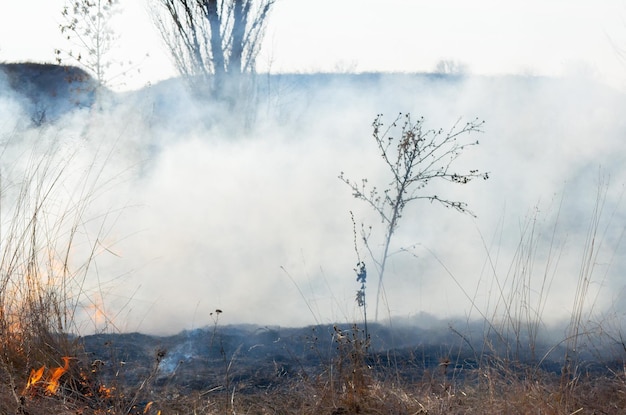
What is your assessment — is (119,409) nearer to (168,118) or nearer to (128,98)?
(168,118)

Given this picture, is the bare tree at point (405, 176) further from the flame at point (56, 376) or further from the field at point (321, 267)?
the flame at point (56, 376)

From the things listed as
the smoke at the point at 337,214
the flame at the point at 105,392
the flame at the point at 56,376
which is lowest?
the flame at the point at 105,392

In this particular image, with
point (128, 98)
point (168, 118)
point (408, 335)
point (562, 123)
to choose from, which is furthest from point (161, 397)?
point (128, 98)

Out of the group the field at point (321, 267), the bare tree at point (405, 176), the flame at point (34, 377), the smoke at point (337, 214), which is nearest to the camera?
the flame at point (34, 377)

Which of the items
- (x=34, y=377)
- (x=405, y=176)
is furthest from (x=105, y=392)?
(x=405, y=176)

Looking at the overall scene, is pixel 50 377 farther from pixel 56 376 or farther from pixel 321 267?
pixel 321 267

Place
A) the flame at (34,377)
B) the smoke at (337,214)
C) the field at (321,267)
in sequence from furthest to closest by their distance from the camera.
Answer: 1. the smoke at (337,214)
2. the field at (321,267)
3. the flame at (34,377)

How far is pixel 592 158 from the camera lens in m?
10.3

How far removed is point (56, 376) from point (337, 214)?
5.97 metres

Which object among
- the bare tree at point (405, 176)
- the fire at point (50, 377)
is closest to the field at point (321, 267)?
the fire at point (50, 377)

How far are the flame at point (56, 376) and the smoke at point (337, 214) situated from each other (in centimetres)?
220

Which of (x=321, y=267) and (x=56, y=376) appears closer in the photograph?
(x=56, y=376)

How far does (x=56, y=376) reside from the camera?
348 centimetres

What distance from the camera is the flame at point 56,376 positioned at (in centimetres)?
335
